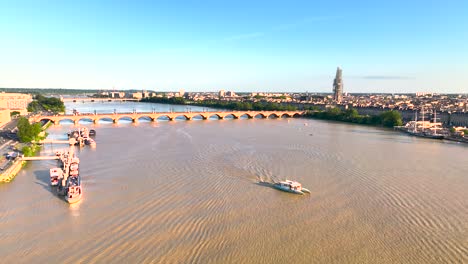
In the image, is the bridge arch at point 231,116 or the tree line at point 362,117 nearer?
the tree line at point 362,117

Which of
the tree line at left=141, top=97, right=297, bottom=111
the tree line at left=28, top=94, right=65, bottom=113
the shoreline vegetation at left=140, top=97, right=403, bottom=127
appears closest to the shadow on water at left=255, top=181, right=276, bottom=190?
the shoreline vegetation at left=140, top=97, right=403, bottom=127

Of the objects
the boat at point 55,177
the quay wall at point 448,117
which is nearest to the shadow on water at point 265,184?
the boat at point 55,177

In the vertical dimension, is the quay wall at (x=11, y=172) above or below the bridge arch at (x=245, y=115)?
below

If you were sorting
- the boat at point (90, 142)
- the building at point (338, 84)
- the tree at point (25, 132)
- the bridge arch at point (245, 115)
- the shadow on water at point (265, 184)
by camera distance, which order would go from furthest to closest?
1. the building at point (338, 84)
2. the bridge arch at point (245, 115)
3. the boat at point (90, 142)
4. the tree at point (25, 132)
5. the shadow on water at point (265, 184)

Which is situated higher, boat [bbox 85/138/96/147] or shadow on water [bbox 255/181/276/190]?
boat [bbox 85/138/96/147]

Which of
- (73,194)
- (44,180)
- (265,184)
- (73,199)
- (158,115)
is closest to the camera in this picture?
(73,199)

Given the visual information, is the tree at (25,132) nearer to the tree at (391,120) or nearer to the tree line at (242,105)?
the tree at (391,120)

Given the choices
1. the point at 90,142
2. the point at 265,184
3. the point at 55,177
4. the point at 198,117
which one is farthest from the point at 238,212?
the point at 198,117

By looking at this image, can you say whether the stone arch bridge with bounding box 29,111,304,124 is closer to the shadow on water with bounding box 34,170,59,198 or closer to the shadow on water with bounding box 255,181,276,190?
the shadow on water with bounding box 34,170,59,198

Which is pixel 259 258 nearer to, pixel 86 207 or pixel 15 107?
pixel 86 207

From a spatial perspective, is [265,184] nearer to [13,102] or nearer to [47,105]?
[13,102]
